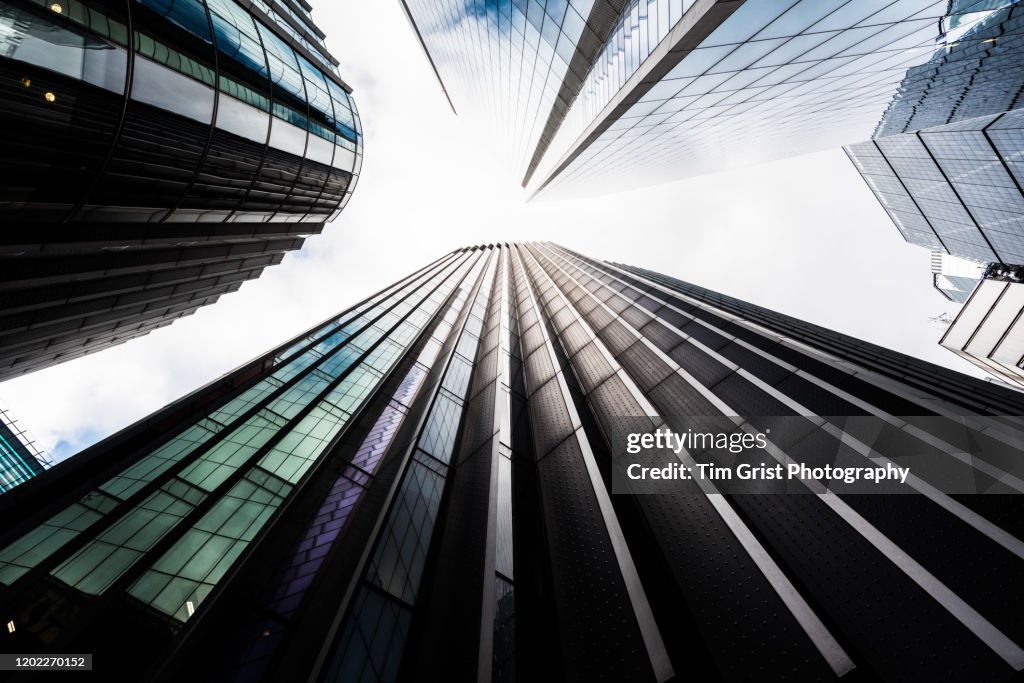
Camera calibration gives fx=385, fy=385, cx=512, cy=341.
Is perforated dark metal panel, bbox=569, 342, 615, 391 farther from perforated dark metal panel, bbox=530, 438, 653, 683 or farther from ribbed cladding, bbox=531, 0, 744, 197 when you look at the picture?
ribbed cladding, bbox=531, 0, 744, 197

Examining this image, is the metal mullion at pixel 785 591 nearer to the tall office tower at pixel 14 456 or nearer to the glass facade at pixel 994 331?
the tall office tower at pixel 14 456

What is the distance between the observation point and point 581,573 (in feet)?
19.7

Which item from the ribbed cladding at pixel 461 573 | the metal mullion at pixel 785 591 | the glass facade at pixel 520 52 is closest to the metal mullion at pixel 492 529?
the ribbed cladding at pixel 461 573

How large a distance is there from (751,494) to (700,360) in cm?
516

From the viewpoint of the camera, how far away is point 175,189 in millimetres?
11484

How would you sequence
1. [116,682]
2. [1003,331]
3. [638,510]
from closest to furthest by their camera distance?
[116,682]
[638,510]
[1003,331]

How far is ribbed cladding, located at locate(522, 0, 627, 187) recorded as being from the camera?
12.8 meters

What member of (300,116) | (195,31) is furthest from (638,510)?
(300,116)

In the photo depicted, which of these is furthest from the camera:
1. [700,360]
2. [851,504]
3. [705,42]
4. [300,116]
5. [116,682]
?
[300,116]

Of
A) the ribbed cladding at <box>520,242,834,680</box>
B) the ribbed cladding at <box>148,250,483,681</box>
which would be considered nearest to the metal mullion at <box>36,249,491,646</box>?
the ribbed cladding at <box>148,250,483,681</box>

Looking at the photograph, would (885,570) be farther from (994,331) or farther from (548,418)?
(994,331)

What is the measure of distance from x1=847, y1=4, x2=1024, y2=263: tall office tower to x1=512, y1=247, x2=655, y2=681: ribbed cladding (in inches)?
1284

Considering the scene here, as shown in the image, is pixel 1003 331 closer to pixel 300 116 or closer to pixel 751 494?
pixel 751 494

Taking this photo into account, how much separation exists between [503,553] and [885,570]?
501 cm
